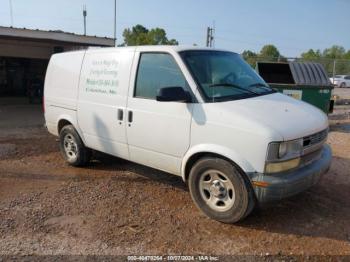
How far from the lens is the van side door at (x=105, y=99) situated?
210 inches

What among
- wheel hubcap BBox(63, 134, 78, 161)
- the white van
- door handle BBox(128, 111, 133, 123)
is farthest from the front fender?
wheel hubcap BBox(63, 134, 78, 161)

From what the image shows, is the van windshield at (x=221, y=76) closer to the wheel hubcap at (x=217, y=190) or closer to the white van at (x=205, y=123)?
the white van at (x=205, y=123)

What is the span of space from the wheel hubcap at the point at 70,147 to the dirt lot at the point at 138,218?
252 millimetres

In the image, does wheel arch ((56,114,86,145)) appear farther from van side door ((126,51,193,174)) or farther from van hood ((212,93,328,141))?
van hood ((212,93,328,141))

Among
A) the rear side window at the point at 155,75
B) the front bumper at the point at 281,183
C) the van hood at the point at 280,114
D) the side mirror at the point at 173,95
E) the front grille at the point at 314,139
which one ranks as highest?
the rear side window at the point at 155,75

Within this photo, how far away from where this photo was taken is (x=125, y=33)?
75.4 metres

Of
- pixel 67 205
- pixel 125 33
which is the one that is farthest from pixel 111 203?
pixel 125 33

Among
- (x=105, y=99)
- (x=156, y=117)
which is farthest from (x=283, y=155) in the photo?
(x=105, y=99)

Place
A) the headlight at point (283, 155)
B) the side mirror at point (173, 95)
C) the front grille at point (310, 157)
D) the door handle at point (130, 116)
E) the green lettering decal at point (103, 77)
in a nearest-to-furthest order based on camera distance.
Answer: the headlight at point (283, 155) → the front grille at point (310, 157) → the side mirror at point (173, 95) → the door handle at point (130, 116) → the green lettering decal at point (103, 77)

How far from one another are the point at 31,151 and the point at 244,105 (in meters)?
5.01

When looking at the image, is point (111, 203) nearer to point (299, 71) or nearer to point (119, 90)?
point (119, 90)

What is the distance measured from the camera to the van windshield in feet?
14.9

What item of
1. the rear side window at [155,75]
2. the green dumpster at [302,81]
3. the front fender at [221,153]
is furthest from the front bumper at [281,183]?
the green dumpster at [302,81]

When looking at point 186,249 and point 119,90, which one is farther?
point 119,90
